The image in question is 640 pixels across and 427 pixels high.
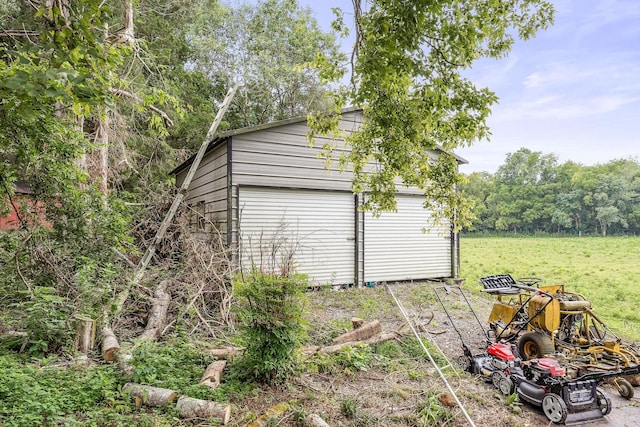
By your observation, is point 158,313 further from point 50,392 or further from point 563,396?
point 563,396

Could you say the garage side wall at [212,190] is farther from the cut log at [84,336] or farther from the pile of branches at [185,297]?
the cut log at [84,336]

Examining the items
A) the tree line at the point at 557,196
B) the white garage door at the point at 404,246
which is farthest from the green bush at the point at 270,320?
the tree line at the point at 557,196

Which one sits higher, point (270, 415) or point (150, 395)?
point (150, 395)

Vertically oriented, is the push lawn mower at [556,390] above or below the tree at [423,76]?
below

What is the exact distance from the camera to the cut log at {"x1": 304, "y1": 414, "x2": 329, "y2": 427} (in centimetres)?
291

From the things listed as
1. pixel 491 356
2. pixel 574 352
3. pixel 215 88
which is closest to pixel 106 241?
pixel 491 356

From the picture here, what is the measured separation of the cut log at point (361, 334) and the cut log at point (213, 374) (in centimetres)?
178

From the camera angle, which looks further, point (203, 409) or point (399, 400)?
point (399, 400)

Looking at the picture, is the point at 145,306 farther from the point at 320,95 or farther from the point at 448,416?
the point at 320,95

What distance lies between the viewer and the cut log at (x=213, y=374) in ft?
11.2

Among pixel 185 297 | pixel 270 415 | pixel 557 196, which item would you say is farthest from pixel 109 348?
pixel 557 196

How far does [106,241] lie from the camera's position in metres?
4.35

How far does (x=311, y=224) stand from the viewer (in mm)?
8977

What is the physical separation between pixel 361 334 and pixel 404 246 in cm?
544
